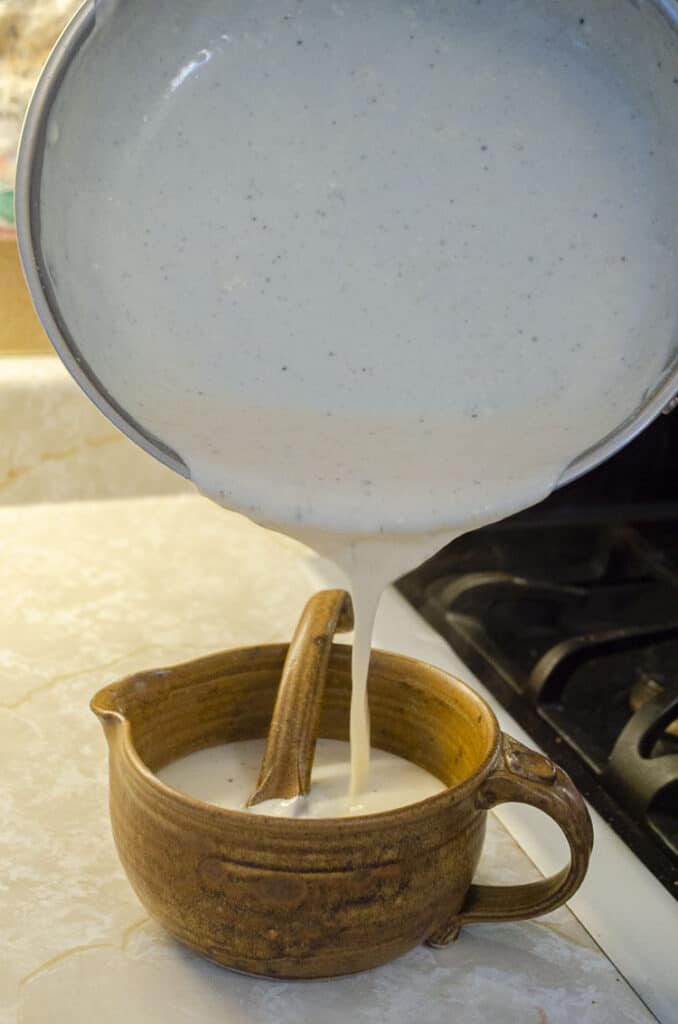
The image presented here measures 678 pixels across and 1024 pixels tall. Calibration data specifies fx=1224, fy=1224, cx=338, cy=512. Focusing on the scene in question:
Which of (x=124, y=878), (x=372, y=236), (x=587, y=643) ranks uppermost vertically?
(x=372, y=236)

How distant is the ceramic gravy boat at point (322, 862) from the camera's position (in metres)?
0.43

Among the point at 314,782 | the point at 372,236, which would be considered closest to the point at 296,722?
the point at 314,782

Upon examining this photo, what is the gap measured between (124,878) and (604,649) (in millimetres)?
315

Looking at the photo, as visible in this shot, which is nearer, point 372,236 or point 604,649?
point 372,236

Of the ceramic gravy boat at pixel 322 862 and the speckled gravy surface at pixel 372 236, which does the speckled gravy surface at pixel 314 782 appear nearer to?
the ceramic gravy boat at pixel 322 862

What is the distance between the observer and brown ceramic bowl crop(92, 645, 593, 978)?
434mm

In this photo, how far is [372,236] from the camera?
1.42ft

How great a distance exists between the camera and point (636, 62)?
0.42 meters

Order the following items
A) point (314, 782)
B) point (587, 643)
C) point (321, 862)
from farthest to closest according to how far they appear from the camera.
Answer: point (587, 643) → point (314, 782) → point (321, 862)

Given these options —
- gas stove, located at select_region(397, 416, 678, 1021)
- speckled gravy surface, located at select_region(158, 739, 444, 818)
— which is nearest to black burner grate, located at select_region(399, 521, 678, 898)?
gas stove, located at select_region(397, 416, 678, 1021)

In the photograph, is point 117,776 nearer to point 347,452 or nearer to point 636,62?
point 347,452

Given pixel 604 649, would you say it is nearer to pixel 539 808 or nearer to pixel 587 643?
pixel 587 643

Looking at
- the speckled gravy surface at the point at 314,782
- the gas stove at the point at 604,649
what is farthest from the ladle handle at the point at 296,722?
the gas stove at the point at 604,649

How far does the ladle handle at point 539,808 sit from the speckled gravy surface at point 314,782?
0.07 m
